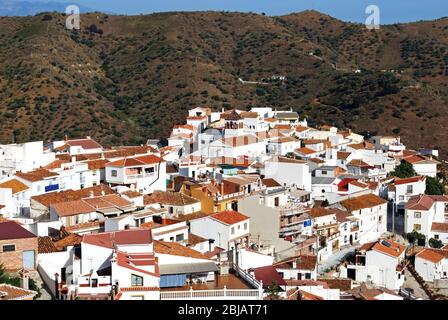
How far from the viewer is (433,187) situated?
2928cm

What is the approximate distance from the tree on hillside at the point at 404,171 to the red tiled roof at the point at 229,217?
12.9 m

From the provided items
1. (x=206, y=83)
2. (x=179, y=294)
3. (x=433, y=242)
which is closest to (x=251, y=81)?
(x=206, y=83)

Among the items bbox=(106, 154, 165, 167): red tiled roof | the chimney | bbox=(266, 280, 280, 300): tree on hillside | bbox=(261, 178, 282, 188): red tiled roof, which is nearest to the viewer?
bbox=(266, 280, 280, 300): tree on hillside

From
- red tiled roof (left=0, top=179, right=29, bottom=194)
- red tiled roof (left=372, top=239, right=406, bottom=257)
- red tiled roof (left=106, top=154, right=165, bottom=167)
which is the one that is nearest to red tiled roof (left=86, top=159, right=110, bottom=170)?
red tiled roof (left=106, top=154, right=165, bottom=167)

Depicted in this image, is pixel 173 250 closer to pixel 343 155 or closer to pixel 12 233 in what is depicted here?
pixel 12 233

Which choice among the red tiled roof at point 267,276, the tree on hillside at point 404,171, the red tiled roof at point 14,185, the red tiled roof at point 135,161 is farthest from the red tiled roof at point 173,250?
the tree on hillside at point 404,171

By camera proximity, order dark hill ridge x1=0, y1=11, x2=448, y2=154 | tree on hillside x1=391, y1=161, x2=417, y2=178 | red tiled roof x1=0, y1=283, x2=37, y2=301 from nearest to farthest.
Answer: red tiled roof x1=0, y1=283, x2=37, y2=301
tree on hillside x1=391, y1=161, x2=417, y2=178
dark hill ridge x1=0, y1=11, x2=448, y2=154

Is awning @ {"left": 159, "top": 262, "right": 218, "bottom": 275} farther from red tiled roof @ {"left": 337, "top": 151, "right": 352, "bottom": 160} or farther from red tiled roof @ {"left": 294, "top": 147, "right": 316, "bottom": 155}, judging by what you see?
red tiled roof @ {"left": 337, "top": 151, "right": 352, "bottom": 160}

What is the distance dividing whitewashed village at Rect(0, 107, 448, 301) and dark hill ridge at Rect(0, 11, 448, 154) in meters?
13.3

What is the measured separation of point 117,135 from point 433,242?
24.8 m

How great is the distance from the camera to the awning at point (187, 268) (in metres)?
12.0

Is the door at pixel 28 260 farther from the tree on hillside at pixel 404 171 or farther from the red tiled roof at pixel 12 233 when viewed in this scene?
the tree on hillside at pixel 404 171

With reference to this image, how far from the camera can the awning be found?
12.0m

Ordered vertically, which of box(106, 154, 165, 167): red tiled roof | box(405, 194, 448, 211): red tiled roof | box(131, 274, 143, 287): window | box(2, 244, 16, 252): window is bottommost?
box(405, 194, 448, 211): red tiled roof
